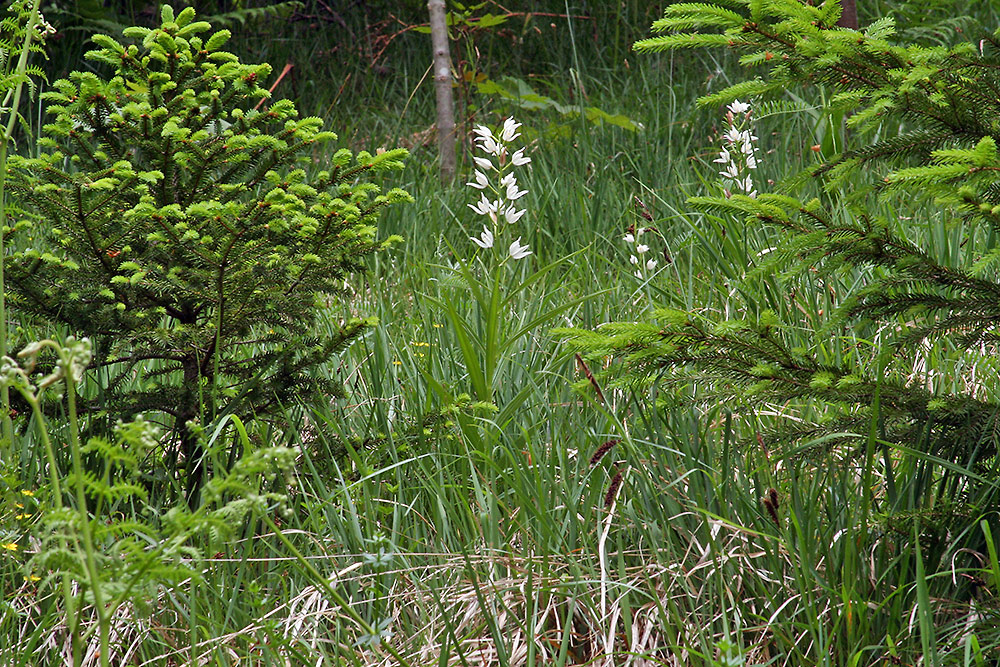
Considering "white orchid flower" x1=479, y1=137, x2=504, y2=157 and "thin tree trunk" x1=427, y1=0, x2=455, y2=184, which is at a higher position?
"thin tree trunk" x1=427, y1=0, x2=455, y2=184

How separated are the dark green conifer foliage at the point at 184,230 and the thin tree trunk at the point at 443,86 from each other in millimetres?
2617

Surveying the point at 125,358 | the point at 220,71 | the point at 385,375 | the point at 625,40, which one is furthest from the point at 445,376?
the point at 625,40

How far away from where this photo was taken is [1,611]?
1.91 metres

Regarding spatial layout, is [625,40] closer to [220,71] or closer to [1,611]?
[220,71]

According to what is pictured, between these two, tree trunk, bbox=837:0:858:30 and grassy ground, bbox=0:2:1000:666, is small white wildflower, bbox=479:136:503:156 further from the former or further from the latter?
tree trunk, bbox=837:0:858:30

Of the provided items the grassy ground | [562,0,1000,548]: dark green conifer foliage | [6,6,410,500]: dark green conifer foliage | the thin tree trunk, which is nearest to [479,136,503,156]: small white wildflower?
[6,6,410,500]: dark green conifer foliage

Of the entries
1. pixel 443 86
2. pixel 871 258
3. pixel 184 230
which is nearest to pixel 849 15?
pixel 443 86

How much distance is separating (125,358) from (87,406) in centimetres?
16

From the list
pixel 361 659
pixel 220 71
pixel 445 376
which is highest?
pixel 220 71

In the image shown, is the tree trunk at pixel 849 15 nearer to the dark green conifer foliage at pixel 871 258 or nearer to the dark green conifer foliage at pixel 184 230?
the dark green conifer foliage at pixel 871 258

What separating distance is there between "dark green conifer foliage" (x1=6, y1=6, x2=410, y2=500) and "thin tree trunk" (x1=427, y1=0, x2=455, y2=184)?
8.58ft

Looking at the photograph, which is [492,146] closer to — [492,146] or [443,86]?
[492,146]

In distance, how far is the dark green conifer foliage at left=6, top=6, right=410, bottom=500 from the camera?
2.16 metres

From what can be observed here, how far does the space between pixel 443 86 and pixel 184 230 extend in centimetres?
317
